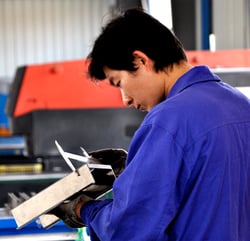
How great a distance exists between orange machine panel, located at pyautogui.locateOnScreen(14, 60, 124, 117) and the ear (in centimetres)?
140

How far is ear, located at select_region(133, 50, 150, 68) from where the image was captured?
118 centimetres

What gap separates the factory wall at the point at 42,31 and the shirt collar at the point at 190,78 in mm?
5975

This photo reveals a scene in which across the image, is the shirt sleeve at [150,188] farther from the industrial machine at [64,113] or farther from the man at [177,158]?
the industrial machine at [64,113]

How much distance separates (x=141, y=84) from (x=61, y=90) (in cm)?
146

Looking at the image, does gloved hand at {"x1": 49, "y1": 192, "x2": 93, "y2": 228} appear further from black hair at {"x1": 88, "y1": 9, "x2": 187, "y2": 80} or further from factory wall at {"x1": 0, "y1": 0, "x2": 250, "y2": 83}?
factory wall at {"x1": 0, "y1": 0, "x2": 250, "y2": 83}

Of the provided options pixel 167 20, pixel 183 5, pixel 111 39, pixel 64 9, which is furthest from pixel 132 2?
pixel 64 9

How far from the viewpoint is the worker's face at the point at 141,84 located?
1188mm

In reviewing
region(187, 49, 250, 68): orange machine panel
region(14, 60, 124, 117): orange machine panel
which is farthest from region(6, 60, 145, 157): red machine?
region(187, 49, 250, 68): orange machine panel

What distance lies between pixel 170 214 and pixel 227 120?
0.21 metres

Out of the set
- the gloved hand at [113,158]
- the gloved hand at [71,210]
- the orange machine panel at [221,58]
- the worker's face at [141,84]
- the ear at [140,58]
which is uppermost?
the ear at [140,58]

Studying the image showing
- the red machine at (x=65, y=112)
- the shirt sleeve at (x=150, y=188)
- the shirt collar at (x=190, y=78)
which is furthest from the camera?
the red machine at (x=65, y=112)

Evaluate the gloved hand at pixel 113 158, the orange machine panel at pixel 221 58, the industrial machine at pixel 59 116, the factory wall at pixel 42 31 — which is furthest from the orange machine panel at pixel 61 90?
the factory wall at pixel 42 31

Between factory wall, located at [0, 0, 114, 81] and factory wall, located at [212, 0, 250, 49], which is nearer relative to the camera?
factory wall, located at [212, 0, 250, 49]

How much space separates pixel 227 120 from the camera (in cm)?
112
